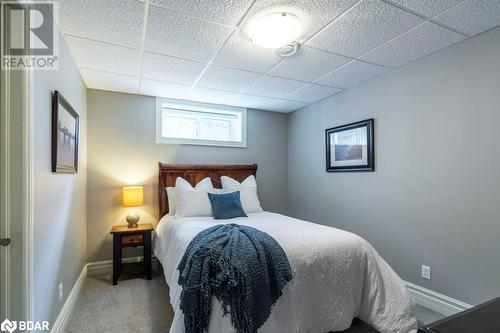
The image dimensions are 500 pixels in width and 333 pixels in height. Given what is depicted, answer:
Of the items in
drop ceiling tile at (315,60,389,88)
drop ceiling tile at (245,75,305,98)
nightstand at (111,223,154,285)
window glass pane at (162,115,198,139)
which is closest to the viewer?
drop ceiling tile at (315,60,389,88)

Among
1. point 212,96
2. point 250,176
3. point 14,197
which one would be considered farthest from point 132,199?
point 14,197

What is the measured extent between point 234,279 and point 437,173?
2.10m

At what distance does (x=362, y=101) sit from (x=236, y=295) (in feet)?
8.78

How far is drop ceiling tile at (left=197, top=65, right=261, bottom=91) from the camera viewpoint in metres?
Answer: 2.83

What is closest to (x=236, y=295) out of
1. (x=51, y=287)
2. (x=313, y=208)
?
(x=51, y=287)

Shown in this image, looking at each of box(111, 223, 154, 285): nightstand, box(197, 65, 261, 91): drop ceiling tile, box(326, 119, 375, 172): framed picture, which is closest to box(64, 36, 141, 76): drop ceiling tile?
box(197, 65, 261, 91): drop ceiling tile

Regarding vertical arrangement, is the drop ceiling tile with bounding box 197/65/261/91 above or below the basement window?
above

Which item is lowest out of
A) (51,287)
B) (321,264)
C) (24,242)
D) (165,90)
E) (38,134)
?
(51,287)

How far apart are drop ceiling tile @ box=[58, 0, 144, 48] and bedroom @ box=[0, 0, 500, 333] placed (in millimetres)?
14

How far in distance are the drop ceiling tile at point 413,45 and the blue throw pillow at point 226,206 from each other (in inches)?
82.2

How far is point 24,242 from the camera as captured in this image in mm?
1394

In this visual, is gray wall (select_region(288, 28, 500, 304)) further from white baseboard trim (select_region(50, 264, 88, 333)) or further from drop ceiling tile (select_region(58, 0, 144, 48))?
white baseboard trim (select_region(50, 264, 88, 333))

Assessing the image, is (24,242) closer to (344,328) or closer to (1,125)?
(1,125)

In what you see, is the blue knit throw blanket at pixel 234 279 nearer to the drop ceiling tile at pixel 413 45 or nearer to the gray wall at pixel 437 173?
the gray wall at pixel 437 173
